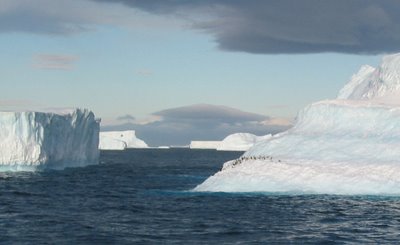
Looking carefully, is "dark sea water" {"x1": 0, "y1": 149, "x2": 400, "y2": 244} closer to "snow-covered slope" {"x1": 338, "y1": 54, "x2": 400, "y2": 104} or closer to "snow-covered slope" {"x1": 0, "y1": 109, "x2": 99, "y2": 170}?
"snow-covered slope" {"x1": 338, "y1": 54, "x2": 400, "y2": 104}

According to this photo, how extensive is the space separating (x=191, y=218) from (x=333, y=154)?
53.6 ft

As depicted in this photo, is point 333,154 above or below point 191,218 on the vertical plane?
above

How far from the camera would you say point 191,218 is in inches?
1273

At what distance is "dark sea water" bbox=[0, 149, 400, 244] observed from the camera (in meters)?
26.6

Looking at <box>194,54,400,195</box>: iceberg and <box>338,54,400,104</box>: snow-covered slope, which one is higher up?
<box>338,54,400,104</box>: snow-covered slope

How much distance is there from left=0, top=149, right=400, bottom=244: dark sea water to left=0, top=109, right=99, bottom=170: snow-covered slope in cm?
2246

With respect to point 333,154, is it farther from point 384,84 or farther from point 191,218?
point 191,218

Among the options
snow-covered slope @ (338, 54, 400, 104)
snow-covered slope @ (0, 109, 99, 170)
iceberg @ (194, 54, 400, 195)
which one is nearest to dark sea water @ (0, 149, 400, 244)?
iceberg @ (194, 54, 400, 195)

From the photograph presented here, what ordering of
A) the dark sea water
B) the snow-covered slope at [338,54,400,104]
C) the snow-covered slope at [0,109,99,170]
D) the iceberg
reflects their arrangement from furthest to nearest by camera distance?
the snow-covered slope at [0,109,99,170] < the snow-covered slope at [338,54,400,104] < the iceberg < the dark sea water

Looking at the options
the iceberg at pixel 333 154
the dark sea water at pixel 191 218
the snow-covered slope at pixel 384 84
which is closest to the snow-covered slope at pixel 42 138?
the dark sea water at pixel 191 218

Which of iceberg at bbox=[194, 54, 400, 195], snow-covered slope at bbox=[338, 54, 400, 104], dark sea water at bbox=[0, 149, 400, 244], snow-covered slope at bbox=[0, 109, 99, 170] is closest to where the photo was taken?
dark sea water at bbox=[0, 149, 400, 244]

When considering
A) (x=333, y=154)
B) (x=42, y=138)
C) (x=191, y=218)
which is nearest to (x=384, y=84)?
(x=333, y=154)

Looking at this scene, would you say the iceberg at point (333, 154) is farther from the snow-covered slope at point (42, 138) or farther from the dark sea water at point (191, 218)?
the snow-covered slope at point (42, 138)

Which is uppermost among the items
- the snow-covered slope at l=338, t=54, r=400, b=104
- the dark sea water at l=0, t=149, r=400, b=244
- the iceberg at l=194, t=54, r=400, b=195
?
the snow-covered slope at l=338, t=54, r=400, b=104
